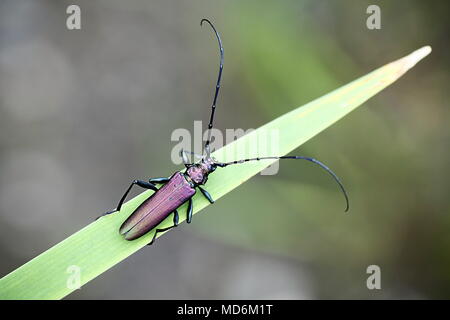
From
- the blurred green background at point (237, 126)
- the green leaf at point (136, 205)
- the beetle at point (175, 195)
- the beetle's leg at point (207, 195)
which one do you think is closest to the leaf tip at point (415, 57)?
the green leaf at point (136, 205)

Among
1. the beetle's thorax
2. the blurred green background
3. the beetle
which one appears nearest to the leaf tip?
the beetle

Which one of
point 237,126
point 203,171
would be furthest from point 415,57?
point 237,126

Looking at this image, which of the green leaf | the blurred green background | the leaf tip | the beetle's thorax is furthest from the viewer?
the blurred green background

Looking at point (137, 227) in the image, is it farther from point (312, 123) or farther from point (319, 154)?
point (319, 154)

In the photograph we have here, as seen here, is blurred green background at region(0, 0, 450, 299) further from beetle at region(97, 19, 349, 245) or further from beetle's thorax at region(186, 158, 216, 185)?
beetle's thorax at region(186, 158, 216, 185)

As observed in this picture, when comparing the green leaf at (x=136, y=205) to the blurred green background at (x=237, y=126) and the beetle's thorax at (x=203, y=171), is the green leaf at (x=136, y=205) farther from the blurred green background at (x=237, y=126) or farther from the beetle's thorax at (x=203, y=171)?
the blurred green background at (x=237, y=126)

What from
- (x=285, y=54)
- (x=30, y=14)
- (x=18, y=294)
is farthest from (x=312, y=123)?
(x=30, y=14)

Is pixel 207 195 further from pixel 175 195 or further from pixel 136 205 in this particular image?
pixel 136 205
